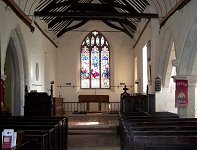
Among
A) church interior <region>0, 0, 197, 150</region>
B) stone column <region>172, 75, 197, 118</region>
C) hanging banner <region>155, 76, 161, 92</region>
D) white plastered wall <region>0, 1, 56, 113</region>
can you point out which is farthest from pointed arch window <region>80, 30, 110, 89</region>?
stone column <region>172, 75, 197, 118</region>

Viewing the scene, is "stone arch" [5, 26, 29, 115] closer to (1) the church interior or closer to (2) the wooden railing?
(1) the church interior

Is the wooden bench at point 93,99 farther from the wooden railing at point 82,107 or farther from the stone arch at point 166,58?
the stone arch at point 166,58

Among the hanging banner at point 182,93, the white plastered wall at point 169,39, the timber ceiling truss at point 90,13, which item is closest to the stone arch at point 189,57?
the white plastered wall at point 169,39

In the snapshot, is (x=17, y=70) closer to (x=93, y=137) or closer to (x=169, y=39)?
(x=93, y=137)

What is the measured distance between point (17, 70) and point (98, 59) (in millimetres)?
8807

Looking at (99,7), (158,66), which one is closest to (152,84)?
(158,66)

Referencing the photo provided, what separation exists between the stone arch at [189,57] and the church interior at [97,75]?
0.07 feet

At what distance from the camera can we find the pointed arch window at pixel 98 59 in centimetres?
1841

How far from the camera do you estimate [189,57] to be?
25.3ft

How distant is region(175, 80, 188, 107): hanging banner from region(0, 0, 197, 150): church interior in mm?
22

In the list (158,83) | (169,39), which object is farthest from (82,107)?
(169,39)

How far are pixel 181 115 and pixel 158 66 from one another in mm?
3204

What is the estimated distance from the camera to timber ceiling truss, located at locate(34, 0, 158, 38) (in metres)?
10.4

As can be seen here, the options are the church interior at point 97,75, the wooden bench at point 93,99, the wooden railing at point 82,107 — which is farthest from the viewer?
the wooden railing at point 82,107
